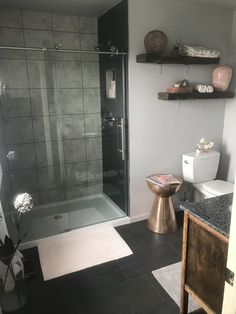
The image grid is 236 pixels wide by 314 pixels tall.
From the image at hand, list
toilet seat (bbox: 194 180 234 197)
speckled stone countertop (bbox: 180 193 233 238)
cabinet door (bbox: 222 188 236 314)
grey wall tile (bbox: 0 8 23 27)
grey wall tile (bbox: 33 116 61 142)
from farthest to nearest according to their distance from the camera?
grey wall tile (bbox: 33 116 61 142) < grey wall tile (bbox: 0 8 23 27) < toilet seat (bbox: 194 180 234 197) < speckled stone countertop (bbox: 180 193 233 238) < cabinet door (bbox: 222 188 236 314)

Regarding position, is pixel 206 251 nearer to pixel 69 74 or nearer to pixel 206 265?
pixel 206 265

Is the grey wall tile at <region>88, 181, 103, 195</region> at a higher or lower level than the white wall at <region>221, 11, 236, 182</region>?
lower

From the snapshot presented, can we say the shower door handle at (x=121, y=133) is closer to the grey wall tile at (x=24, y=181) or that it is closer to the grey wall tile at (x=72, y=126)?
the grey wall tile at (x=72, y=126)

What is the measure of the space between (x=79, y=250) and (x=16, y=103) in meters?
1.81

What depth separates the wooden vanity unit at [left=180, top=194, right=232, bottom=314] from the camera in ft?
4.28

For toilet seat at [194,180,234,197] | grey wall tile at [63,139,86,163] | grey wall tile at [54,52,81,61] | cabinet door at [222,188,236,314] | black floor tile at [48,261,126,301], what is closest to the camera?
cabinet door at [222,188,236,314]

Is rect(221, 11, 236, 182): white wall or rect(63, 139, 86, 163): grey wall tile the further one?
rect(63, 139, 86, 163): grey wall tile

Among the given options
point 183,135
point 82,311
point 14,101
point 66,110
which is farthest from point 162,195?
point 14,101

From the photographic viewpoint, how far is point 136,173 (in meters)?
2.92

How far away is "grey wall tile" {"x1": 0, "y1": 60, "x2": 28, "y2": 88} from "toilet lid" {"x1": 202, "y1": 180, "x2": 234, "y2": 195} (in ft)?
7.80

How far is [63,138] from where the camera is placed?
10.8ft

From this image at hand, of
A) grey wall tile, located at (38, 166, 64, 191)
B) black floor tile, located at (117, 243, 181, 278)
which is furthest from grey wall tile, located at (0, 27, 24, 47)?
black floor tile, located at (117, 243, 181, 278)

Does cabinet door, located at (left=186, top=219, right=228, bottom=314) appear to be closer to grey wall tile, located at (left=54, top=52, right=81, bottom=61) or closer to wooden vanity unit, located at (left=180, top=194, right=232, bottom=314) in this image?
wooden vanity unit, located at (left=180, top=194, right=232, bottom=314)

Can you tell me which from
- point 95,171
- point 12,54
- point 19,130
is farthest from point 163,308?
point 12,54
